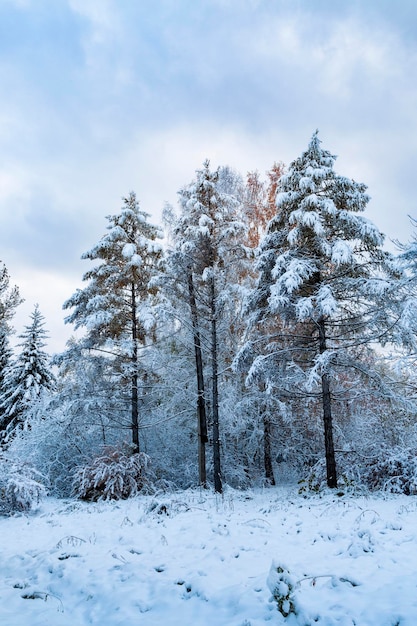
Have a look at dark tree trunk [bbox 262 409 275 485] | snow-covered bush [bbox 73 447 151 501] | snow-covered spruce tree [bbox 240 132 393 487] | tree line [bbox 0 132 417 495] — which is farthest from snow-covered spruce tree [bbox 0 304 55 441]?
snow-covered spruce tree [bbox 240 132 393 487]

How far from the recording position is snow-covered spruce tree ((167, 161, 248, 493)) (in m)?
12.6

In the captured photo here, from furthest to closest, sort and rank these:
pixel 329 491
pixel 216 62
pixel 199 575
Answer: pixel 216 62 < pixel 329 491 < pixel 199 575

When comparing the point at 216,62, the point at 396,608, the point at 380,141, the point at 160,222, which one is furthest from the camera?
the point at 216,62

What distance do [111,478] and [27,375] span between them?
1080cm

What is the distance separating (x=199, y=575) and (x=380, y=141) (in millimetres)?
22019

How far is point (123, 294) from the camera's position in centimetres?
1386

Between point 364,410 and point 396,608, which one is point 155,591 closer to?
point 396,608

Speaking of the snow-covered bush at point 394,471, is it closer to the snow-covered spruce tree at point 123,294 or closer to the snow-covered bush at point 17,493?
the snow-covered spruce tree at point 123,294

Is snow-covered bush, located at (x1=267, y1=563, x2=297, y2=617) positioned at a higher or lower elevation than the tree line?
lower

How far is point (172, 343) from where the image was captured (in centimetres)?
1534

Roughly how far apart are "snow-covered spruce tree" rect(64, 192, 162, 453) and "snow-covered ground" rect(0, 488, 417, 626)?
19.9ft

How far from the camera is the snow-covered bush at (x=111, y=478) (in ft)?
35.3

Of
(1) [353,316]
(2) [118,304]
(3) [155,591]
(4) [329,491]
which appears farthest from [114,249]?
(3) [155,591]

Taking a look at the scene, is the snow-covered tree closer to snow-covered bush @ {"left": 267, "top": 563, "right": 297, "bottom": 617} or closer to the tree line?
the tree line
